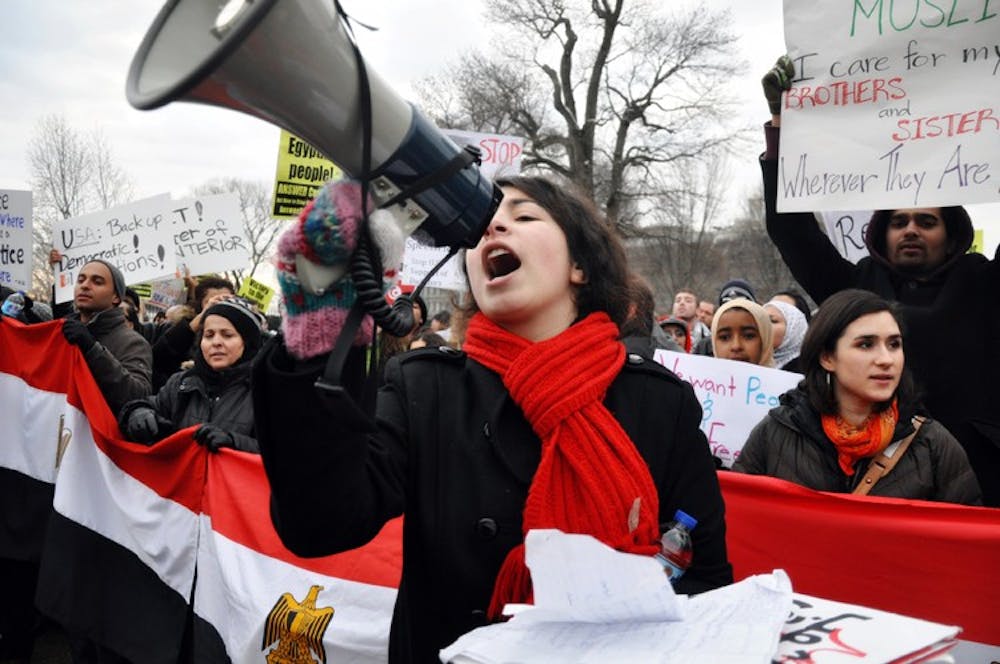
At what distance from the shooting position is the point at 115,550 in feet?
13.0

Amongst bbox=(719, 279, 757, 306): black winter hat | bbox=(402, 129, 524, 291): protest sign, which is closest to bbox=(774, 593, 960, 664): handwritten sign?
bbox=(402, 129, 524, 291): protest sign

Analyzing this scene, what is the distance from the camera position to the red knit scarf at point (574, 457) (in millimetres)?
1447

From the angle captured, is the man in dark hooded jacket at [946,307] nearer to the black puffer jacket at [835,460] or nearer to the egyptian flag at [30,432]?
the black puffer jacket at [835,460]

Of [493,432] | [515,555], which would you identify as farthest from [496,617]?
[493,432]

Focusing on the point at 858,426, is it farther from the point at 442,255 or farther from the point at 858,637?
the point at 442,255

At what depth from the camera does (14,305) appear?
5754mm

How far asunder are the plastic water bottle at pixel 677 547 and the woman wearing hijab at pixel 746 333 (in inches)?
110

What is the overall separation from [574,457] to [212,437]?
2467 mm

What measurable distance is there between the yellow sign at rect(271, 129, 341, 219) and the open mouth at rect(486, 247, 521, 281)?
5.15 m

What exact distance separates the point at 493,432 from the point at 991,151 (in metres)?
2.11

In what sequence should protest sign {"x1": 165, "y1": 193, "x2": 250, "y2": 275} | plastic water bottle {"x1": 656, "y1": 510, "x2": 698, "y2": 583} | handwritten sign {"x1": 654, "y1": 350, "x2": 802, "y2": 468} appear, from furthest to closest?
protest sign {"x1": 165, "y1": 193, "x2": 250, "y2": 275} < handwritten sign {"x1": 654, "y1": 350, "x2": 802, "y2": 468} < plastic water bottle {"x1": 656, "y1": 510, "x2": 698, "y2": 583}

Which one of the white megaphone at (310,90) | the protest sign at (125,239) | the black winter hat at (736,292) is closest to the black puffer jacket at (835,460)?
the white megaphone at (310,90)

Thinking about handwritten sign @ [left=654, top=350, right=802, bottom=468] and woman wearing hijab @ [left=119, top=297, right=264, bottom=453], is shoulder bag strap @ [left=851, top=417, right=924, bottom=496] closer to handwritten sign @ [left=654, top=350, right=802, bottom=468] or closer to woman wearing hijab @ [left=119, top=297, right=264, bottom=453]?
handwritten sign @ [left=654, top=350, right=802, bottom=468]

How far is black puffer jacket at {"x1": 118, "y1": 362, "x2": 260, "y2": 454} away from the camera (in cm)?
381
